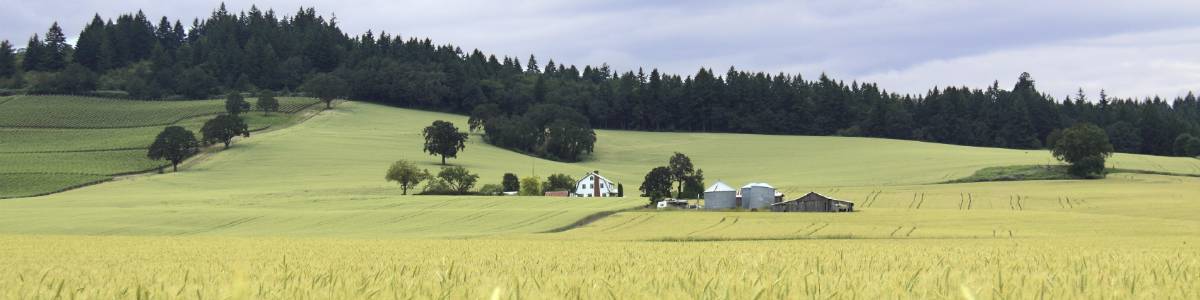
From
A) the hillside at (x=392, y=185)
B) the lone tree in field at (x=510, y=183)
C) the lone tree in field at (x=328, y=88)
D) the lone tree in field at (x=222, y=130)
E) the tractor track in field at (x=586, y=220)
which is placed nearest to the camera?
Answer: the tractor track in field at (x=586, y=220)

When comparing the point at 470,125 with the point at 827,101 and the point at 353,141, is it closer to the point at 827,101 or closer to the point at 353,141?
the point at 353,141

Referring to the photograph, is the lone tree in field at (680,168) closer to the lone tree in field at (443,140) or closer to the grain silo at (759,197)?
the grain silo at (759,197)

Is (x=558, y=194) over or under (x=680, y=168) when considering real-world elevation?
under

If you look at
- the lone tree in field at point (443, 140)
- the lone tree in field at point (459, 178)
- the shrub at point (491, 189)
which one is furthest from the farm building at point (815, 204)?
the lone tree in field at point (443, 140)

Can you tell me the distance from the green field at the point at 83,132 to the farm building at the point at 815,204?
214ft

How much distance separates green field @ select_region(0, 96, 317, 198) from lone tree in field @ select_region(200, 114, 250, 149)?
701 centimetres

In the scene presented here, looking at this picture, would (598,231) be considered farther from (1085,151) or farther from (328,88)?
(328,88)

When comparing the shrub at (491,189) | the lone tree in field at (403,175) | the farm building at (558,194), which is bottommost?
the farm building at (558,194)

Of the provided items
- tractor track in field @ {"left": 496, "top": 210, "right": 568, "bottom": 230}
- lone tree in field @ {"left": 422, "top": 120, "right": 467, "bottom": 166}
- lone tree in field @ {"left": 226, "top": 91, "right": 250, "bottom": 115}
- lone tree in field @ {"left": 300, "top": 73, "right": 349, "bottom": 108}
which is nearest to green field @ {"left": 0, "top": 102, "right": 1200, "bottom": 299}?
tractor track in field @ {"left": 496, "top": 210, "right": 568, "bottom": 230}

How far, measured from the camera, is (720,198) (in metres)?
90.2

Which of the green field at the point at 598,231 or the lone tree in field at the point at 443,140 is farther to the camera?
the lone tree in field at the point at 443,140

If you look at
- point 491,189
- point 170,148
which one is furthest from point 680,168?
point 170,148

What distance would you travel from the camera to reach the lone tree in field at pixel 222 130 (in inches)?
5128

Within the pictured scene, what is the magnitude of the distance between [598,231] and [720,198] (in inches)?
1340
